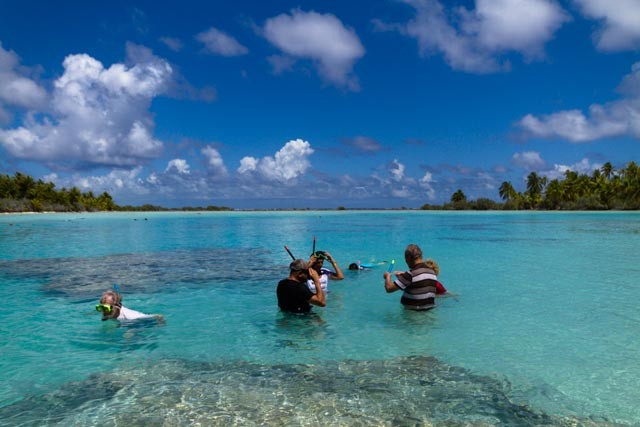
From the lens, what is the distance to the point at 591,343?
27.5 feet

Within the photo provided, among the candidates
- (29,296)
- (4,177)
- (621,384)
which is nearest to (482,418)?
(621,384)

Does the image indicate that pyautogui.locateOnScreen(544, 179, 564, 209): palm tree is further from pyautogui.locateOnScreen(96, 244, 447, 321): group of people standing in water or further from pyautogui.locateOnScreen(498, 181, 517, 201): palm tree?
pyautogui.locateOnScreen(96, 244, 447, 321): group of people standing in water

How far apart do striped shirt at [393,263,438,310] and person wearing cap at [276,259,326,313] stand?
78.1 inches

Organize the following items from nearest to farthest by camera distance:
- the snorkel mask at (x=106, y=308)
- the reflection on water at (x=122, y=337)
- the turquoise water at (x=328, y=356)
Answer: the turquoise water at (x=328, y=356)
the reflection on water at (x=122, y=337)
the snorkel mask at (x=106, y=308)

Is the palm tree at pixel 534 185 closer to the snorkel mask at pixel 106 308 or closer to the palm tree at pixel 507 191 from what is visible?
the palm tree at pixel 507 191

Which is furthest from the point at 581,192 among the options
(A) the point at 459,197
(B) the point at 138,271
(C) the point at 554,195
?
(B) the point at 138,271

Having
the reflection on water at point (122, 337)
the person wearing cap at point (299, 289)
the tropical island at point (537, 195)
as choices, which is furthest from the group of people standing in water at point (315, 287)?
the tropical island at point (537, 195)

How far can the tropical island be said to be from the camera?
10338 centimetres

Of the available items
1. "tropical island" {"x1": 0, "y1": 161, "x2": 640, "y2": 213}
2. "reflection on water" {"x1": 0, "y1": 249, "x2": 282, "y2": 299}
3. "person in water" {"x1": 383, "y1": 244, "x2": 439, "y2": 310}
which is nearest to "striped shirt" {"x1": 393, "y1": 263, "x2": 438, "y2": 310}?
"person in water" {"x1": 383, "y1": 244, "x2": 439, "y2": 310}

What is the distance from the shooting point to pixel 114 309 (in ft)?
31.3

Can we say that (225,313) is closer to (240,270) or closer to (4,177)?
(240,270)

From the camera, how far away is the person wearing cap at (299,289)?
882cm

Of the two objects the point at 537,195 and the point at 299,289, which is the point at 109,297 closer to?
the point at 299,289

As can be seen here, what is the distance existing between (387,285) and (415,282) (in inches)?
29.9
